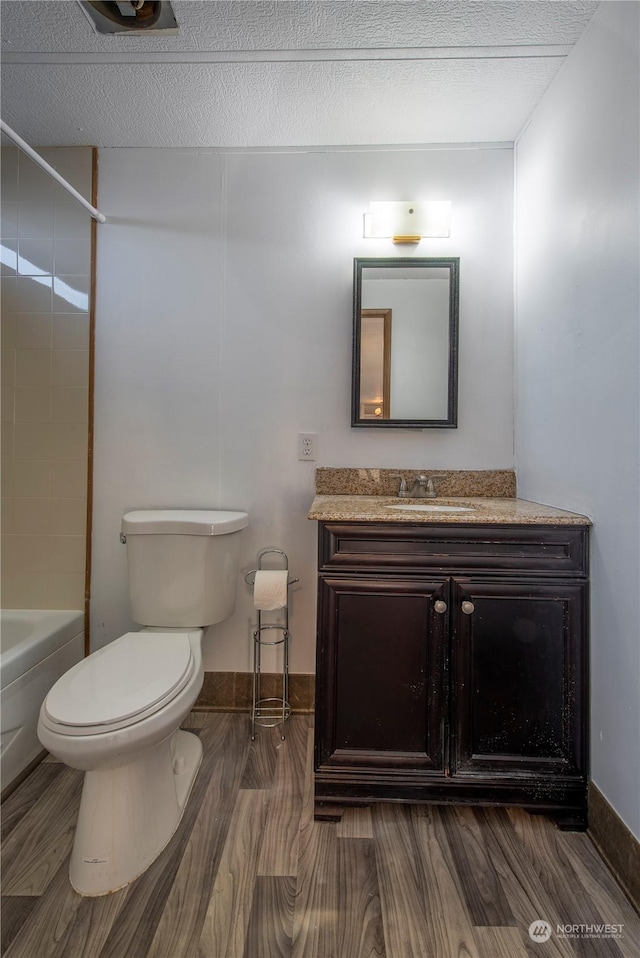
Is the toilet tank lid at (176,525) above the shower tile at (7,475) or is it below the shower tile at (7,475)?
below

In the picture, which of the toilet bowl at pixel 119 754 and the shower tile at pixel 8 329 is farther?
the shower tile at pixel 8 329

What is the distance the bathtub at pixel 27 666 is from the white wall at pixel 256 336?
15 cm

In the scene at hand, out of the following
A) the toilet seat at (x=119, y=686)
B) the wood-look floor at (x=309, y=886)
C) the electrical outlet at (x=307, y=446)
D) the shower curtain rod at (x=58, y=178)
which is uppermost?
the shower curtain rod at (x=58, y=178)

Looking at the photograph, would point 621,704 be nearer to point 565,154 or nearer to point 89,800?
point 89,800

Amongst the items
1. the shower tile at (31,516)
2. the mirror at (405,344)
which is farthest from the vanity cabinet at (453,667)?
the shower tile at (31,516)

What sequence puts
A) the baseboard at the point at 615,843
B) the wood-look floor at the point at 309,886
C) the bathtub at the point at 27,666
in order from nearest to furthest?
1. the wood-look floor at the point at 309,886
2. the baseboard at the point at 615,843
3. the bathtub at the point at 27,666

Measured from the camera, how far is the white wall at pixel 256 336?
1.86m

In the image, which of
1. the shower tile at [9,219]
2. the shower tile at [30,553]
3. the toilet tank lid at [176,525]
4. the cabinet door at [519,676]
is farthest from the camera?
the shower tile at [30,553]

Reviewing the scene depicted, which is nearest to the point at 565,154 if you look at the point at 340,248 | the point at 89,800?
the point at 340,248

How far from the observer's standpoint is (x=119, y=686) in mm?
1211

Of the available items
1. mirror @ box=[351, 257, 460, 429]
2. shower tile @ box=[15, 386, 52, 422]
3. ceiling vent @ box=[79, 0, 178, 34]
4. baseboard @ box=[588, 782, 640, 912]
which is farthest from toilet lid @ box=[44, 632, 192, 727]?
ceiling vent @ box=[79, 0, 178, 34]

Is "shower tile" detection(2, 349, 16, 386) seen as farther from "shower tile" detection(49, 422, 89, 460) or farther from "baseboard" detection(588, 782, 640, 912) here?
"baseboard" detection(588, 782, 640, 912)

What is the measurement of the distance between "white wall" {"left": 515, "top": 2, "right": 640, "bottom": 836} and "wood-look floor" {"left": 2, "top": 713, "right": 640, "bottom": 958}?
0.90ft

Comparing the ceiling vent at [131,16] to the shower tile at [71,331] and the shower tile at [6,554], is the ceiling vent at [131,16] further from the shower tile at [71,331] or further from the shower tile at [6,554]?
the shower tile at [6,554]
